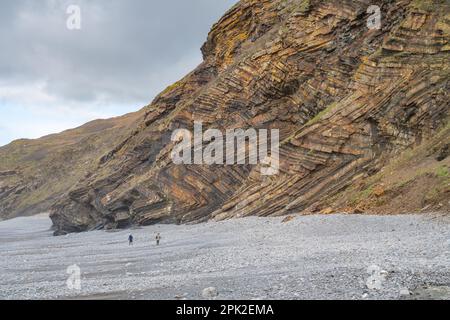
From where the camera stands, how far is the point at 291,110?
146ft

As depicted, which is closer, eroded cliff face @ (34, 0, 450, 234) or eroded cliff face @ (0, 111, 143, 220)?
eroded cliff face @ (34, 0, 450, 234)

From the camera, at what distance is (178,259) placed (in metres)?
22.0

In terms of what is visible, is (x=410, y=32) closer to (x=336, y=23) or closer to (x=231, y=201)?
(x=336, y=23)

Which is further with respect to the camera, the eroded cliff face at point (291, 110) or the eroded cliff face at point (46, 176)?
the eroded cliff face at point (46, 176)

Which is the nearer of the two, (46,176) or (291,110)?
(291,110)

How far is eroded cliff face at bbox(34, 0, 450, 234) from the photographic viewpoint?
33.9 meters

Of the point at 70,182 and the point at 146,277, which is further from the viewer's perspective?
the point at 70,182

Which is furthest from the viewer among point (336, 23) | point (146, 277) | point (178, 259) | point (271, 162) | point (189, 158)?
point (189, 158)

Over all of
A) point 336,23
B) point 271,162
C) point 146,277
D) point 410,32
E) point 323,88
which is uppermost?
point 336,23

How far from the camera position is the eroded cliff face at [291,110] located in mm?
33938

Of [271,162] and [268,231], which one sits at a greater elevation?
[271,162]

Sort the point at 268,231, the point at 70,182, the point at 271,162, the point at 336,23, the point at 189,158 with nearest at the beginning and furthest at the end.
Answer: the point at 268,231 < the point at 271,162 < the point at 336,23 < the point at 189,158 < the point at 70,182
